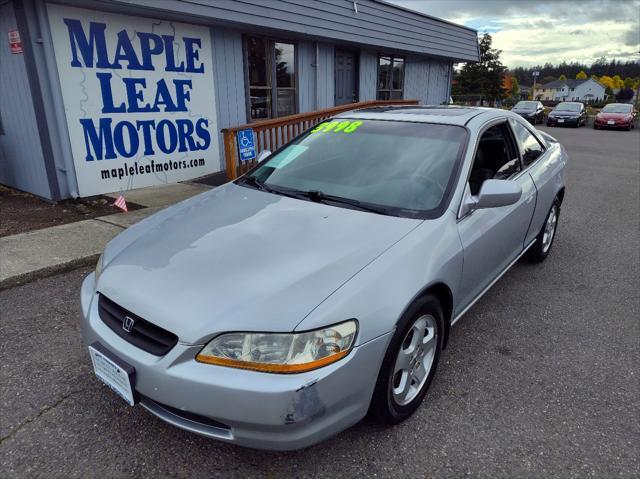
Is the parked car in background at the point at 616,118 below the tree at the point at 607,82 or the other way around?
below

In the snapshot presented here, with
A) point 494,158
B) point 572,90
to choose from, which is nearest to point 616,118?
point 494,158

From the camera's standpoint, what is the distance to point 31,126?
6.10 m

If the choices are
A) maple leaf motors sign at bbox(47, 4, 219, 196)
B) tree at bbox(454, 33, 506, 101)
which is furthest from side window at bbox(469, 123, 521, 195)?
tree at bbox(454, 33, 506, 101)

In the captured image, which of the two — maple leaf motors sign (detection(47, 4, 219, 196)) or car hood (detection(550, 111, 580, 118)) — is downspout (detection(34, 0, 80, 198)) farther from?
car hood (detection(550, 111, 580, 118))

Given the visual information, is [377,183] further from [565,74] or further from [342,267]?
[565,74]

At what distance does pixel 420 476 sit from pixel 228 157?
5.07m

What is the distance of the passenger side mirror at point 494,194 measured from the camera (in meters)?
2.67

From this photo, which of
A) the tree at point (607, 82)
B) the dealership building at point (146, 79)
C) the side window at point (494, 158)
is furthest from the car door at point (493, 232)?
the tree at point (607, 82)

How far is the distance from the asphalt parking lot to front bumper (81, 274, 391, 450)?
0.34m

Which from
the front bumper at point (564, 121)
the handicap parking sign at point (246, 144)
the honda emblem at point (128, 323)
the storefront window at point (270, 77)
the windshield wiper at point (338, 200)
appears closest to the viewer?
the honda emblem at point (128, 323)

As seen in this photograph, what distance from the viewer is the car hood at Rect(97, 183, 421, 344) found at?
1868mm

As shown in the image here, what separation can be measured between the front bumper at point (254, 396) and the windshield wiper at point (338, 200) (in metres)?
0.89

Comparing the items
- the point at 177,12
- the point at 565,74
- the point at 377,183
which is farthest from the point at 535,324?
the point at 565,74

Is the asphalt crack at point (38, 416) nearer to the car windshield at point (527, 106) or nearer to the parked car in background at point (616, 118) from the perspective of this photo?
the car windshield at point (527, 106)
